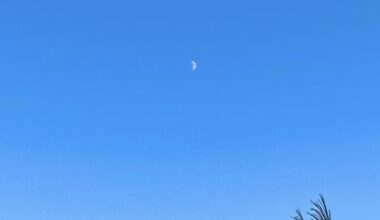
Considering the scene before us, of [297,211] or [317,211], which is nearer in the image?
[317,211]

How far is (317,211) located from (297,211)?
3673 mm

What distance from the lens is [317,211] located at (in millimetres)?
54875

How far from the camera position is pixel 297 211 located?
58.4 meters
